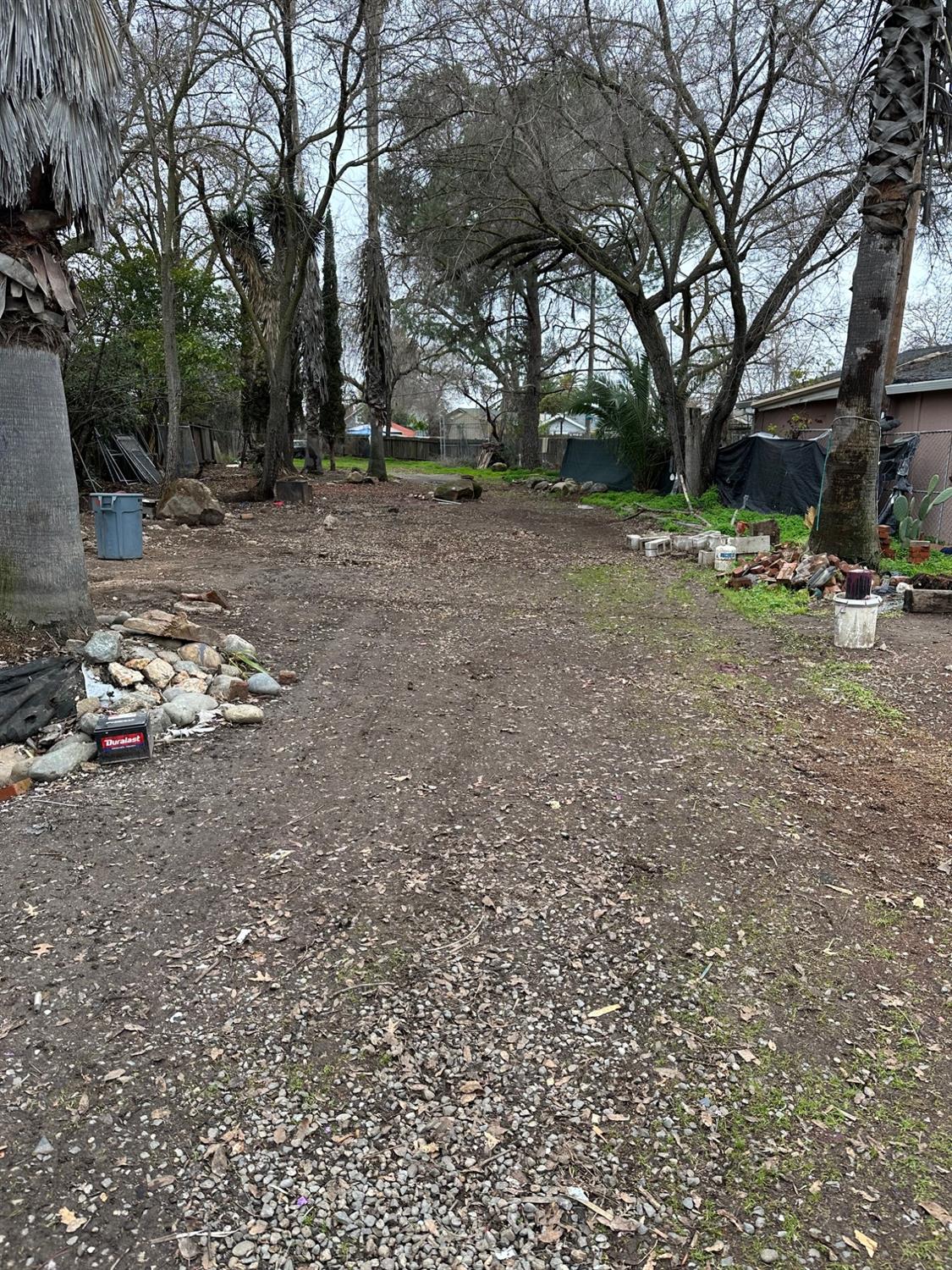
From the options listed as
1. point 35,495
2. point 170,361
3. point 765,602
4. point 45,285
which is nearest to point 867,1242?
point 35,495

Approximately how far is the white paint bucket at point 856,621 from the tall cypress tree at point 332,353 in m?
19.0

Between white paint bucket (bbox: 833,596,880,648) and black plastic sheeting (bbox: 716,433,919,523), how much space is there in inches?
276

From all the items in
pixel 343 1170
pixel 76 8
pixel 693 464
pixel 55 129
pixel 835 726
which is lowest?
pixel 343 1170

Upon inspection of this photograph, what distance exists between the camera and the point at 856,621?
6.18 meters

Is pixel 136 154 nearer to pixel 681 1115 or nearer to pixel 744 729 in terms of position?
pixel 744 729

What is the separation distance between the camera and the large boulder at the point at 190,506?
12.3 m

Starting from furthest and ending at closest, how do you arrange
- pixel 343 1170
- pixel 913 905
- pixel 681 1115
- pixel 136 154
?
pixel 136 154 → pixel 913 905 → pixel 681 1115 → pixel 343 1170

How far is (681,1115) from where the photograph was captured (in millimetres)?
2090

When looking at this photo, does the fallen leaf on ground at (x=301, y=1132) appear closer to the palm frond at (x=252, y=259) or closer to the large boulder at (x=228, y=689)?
the large boulder at (x=228, y=689)

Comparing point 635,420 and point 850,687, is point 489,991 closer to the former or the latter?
point 850,687

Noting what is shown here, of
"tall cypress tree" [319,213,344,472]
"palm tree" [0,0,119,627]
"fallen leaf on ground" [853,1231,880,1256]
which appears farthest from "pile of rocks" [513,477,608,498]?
"fallen leaf on ground" [853,1231,880,1256]

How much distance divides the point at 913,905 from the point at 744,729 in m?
1.79

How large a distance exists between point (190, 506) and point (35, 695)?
865 cm

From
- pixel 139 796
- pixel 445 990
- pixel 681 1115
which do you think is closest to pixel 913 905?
pixel 681 1115
